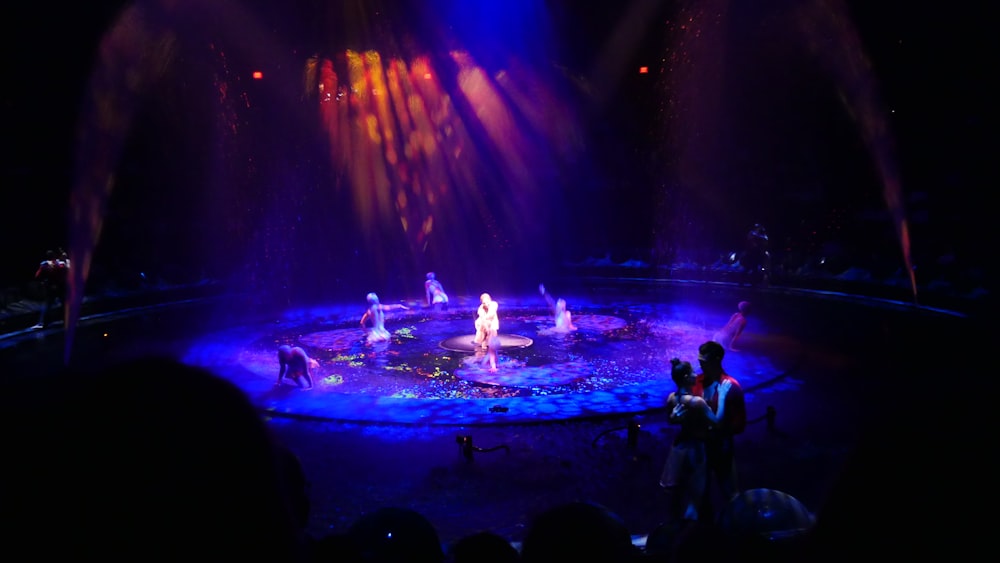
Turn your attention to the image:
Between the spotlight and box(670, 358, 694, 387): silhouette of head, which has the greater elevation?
box(670, 358, 694, 387): silhouette of head

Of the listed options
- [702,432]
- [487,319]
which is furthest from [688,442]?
[487,319]

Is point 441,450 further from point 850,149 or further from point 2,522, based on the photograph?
A: point 850,149

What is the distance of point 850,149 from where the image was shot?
28828mm

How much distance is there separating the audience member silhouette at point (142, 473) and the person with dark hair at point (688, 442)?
211 inches

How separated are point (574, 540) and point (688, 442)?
374 cm

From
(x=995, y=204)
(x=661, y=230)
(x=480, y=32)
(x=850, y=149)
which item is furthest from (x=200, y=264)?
(x=995, y=204)

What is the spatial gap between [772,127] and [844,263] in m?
8.90

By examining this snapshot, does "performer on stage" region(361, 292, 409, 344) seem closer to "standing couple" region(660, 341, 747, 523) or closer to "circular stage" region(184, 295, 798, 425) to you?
"circular stage" region(184, 295, 798, 425)

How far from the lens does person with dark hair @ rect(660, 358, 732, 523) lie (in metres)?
6.15

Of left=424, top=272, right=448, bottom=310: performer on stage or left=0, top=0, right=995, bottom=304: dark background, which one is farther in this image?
left=0, top=0, right=995, bottom=304: dark background

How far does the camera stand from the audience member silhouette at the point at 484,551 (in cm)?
292

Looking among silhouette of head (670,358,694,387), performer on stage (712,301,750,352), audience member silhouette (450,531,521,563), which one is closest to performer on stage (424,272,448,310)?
performer on stage (712,301,750,352)

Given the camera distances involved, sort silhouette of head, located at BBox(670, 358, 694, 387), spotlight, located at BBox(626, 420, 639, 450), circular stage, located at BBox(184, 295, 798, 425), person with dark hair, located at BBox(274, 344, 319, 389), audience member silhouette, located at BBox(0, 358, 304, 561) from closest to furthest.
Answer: audience member silhouette, located at BBox(0, 358, 304, 561) < silhouette of head, located at BBox(670, 358, 694, 387) < spotlight, located at BBox(626, 420, 639, 450) < circular stage, located at BBox(184, 295, 798, 425) < person with dark hair, located at BBox(274, 344, 319, 389)

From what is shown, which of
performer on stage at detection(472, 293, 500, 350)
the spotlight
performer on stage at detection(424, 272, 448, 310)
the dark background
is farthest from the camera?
the dark background
